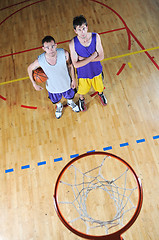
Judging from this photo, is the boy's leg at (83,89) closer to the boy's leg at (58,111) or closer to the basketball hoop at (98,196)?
the boy's leg at (58,111)

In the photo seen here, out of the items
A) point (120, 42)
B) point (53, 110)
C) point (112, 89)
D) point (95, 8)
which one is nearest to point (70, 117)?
point (53, 110)

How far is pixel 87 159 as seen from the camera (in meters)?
4.01

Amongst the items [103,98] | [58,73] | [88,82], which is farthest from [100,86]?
[58,73]

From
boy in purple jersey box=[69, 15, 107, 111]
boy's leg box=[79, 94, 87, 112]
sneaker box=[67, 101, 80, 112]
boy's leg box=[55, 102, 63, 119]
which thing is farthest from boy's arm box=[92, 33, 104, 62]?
boy's leg box=[55, 102, 63, 119]

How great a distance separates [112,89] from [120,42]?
1.25m

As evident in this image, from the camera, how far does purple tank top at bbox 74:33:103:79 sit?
3342mm

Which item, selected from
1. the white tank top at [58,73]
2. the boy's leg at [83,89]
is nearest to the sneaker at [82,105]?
the boy's leg at [83,89]

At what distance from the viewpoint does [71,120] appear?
14.5ft

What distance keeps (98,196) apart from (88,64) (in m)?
2.00

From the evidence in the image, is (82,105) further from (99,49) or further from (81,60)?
(99,49)

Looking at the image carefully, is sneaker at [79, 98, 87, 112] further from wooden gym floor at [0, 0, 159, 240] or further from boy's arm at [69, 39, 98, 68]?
boy's arm at [69, 39, 98, 68]

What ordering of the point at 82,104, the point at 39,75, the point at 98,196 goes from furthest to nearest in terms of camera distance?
the point at 82,104, the point at 98,196, the point at 39,75

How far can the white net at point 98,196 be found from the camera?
3506 mm

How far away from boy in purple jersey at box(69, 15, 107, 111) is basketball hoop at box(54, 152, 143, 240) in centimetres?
124
